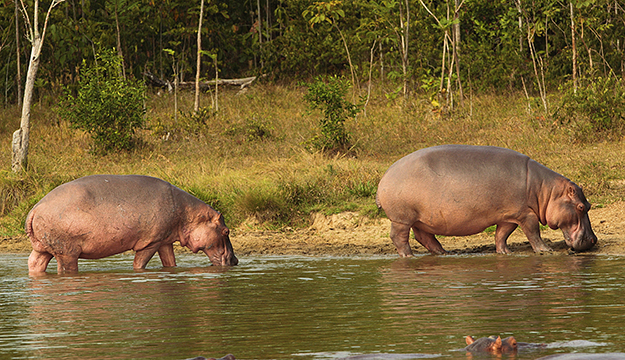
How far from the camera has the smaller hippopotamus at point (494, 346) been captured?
11.7ft

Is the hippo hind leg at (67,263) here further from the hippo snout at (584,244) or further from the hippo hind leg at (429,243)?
the hippo snout at (584,244)

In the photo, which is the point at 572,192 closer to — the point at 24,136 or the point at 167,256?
the point at 167,256

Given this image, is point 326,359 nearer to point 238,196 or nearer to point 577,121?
point 238,196

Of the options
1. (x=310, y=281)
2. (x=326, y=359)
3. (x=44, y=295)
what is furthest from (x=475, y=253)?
(x=326, y=359)

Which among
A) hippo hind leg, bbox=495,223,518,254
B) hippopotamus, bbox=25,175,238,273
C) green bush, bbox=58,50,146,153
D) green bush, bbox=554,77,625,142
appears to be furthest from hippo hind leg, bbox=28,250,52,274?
green bush, bbox=554,77,625,142

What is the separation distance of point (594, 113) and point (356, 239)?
612 cm

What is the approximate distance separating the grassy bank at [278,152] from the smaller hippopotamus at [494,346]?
6509 mm

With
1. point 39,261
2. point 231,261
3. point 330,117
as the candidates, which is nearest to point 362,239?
point 231,261

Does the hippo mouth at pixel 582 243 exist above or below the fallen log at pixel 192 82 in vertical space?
below

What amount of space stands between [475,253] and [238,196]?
344cm

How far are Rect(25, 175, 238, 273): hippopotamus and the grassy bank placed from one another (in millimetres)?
2858

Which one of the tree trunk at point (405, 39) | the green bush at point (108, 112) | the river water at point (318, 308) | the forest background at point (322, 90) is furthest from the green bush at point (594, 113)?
the green bush at point (108, 112)

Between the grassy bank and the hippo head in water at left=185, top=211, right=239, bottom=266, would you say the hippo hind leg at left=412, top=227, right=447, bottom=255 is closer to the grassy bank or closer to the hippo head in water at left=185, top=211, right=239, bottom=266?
the grassy bank

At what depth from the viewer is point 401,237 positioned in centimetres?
807
